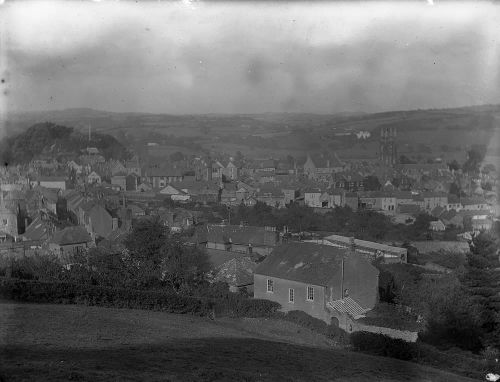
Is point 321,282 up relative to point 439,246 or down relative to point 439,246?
up

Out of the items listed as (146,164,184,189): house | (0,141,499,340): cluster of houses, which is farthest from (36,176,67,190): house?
(146,164,184,189): house

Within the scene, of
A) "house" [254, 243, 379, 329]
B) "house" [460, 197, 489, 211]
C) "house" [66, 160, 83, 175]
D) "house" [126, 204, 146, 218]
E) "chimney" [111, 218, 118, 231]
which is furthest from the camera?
"house" [66, 160, 83, 175]

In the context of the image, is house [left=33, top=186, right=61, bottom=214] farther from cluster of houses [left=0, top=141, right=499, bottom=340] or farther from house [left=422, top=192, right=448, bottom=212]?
house [left=422, top=192, right=448, bottom=212]

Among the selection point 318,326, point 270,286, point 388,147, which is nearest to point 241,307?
point 318,326

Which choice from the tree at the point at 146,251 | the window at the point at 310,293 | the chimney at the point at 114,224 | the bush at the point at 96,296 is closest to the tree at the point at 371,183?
the chimney at the point at 114,224

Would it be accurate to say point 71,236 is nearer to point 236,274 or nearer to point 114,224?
point 114,224

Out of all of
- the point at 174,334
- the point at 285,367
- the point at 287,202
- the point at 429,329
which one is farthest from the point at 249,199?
the point at 285,367
